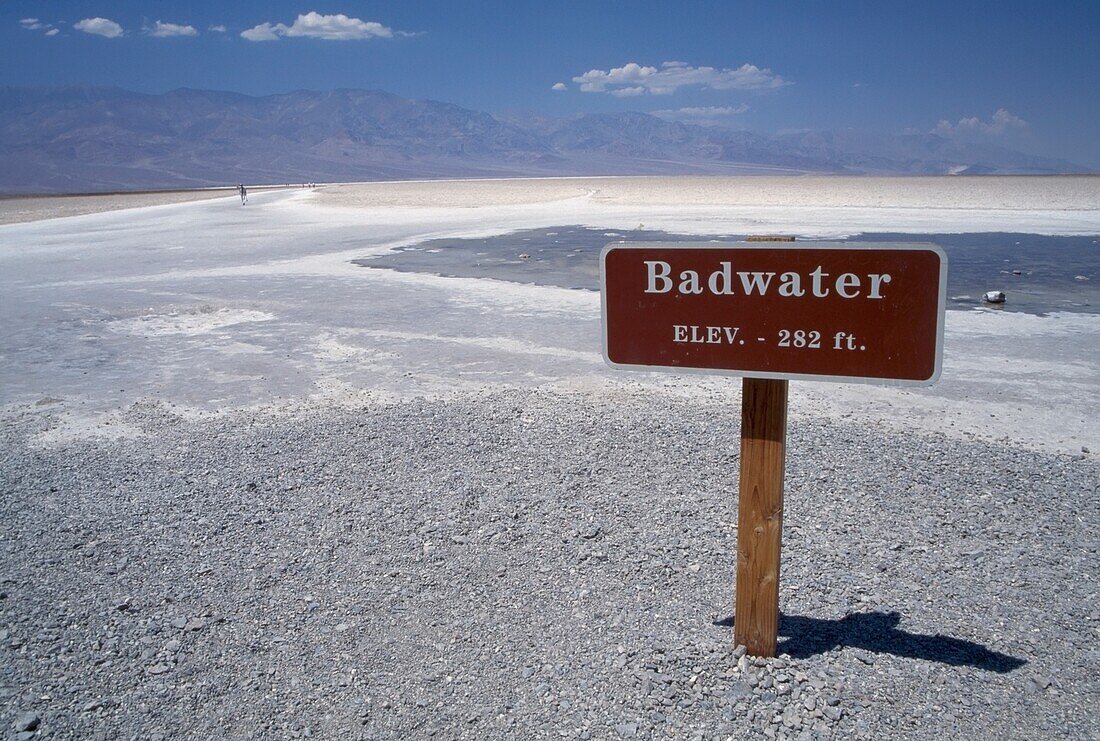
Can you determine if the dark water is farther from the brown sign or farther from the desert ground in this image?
the brown sign

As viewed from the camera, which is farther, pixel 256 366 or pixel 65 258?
pixel 65 258

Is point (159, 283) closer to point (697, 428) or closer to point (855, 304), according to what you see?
point (697, 428)

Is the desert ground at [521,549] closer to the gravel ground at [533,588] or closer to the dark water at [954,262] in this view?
the gravel ground at [533,588]

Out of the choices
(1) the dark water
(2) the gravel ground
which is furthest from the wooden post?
(1) the dark water

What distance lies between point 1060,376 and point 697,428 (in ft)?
11.8

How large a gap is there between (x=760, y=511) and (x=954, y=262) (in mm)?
14137

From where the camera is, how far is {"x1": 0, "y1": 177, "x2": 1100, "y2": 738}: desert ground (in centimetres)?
294

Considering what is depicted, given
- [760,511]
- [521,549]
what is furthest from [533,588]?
[760,511]

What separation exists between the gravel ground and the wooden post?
15 centimetres

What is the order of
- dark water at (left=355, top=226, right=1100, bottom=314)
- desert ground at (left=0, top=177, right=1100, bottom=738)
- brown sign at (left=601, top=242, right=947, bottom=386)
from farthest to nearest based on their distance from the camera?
dark water at (left=355, top=226, right=1100, bottom=314) < desert ground at (left=0, top=177, right=1100, bottom=738) < brown sign at (left=601, top=242, right=947, bottom=386)

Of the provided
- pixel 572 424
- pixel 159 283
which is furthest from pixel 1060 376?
pixel 159 283

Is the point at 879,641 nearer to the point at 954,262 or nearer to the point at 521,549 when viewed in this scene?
the point at 521,549

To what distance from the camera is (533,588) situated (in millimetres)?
3707

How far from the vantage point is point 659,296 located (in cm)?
282
